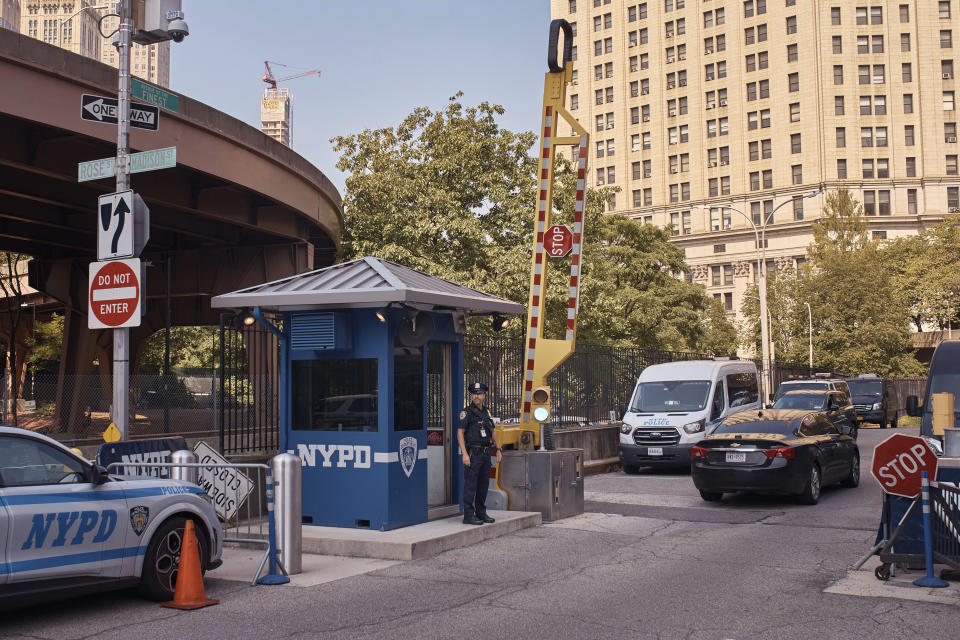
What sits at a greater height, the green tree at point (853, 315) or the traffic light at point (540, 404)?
the green tree at point (853, 315)

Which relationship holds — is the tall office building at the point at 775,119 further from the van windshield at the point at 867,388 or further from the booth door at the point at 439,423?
the booth door at the point at 439,423

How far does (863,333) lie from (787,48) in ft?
146

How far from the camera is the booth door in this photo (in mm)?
12930

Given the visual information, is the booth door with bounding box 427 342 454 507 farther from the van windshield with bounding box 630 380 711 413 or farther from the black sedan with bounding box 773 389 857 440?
the black sedan with bounding box 773 389 857 440

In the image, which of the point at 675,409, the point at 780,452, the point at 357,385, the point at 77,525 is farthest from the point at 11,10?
the point at 77,525

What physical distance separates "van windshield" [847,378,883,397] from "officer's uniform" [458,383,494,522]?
29.4 m

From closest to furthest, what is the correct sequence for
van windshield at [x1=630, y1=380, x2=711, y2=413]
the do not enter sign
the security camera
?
the do not enter sign
the security camera
van windshield at [x1=630, y1=380, x2=711, y2=413]

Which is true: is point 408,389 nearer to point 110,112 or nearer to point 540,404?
point 540,404

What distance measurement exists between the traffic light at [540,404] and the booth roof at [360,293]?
1373 millimetres

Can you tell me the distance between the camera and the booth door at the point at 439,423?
12.9 metres

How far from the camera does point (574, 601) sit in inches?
320

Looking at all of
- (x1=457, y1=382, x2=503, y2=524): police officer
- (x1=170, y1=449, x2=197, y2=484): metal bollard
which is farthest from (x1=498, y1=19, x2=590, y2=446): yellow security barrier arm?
(x1=170, y1=449, x2=197, y2=484): metal bollard

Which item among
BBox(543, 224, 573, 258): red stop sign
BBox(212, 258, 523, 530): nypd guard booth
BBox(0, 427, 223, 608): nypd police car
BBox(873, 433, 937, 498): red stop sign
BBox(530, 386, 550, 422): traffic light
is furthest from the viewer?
BBox(543, 224, 573, 258): red stop sign

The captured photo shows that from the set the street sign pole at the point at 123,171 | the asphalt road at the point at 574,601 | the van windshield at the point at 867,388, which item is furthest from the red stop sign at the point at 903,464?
the van windshield at the point at 867,388
